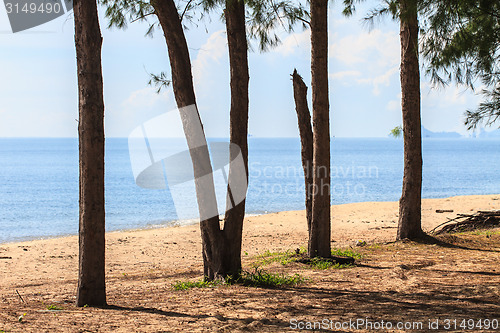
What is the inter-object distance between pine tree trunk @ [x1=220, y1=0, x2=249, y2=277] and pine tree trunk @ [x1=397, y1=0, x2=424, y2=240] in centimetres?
416

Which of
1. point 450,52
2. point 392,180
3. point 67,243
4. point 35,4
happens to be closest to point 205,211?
point 35,4

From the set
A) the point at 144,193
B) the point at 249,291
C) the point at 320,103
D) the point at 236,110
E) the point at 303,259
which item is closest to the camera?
the point at 249,291

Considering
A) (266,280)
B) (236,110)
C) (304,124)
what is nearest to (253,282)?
(266,280)

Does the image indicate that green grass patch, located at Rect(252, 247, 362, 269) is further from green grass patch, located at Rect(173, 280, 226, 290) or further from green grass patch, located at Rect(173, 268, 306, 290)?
green grass patch, located at Rect(173, 280, 226, 290)

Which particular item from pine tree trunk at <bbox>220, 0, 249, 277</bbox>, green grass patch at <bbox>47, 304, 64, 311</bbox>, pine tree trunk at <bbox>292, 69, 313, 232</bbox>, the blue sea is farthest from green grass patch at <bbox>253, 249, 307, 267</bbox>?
the blue sea

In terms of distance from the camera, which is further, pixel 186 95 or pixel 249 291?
pixel 186 95

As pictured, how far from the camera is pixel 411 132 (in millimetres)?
10117

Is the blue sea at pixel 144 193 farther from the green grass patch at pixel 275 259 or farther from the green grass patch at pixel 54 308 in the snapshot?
the green grass patch at pixel 54 308

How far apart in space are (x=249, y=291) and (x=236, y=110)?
2397 mm

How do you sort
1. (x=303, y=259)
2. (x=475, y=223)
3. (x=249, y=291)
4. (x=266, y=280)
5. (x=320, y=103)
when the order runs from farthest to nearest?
(x=475, y=223), (x=303, y=259), (x=320, y=103), (x=266, y=280), (x=249, y=291)

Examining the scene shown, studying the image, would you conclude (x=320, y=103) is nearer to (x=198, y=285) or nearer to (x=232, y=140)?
(x=232, y=140)

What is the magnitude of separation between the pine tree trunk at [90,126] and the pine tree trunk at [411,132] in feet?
20.9

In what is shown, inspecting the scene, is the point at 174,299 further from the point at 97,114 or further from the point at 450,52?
the point at 450,52

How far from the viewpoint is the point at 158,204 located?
3419 cm
